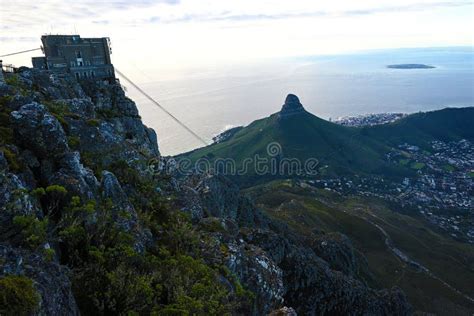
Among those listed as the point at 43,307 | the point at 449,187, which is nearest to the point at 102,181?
the point at 43,307

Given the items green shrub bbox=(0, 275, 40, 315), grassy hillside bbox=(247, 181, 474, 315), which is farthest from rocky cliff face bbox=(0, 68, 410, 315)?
grassy hillside bbox=(247, 181, 474, 315)

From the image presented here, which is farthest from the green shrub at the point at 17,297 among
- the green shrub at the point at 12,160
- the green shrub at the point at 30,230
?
the green shrub at the point at 12,160

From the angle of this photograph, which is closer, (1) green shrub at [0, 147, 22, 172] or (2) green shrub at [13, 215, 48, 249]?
(2) green shrub at [13, 215, 48, 249]

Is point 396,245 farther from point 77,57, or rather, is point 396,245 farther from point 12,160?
point 12,160

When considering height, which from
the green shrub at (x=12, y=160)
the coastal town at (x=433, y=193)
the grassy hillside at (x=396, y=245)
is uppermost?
the green shrub at (x=12, y=160)

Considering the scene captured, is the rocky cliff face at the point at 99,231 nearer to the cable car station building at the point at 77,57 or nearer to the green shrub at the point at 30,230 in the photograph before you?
the green shrub at the point at 30,230

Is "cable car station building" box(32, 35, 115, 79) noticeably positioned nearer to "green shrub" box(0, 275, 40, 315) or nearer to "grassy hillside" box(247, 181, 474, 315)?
"green shrub" box(0, 275, 40, 315)
